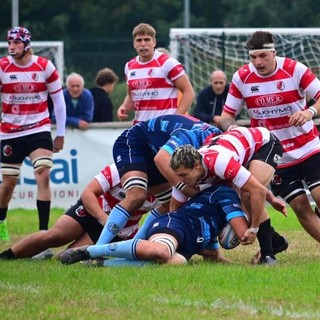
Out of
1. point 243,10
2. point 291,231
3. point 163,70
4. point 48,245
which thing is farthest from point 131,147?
point 243,10

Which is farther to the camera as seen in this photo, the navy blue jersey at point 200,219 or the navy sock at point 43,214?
the navy sock at point 43,214

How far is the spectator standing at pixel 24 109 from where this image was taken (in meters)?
14.2

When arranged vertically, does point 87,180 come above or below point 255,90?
below

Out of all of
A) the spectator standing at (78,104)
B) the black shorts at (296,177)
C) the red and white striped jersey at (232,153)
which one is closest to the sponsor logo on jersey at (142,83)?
the black shorts at (296,177)

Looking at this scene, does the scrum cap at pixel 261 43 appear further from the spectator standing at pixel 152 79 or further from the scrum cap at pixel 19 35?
the scrum cap at pixel 19 35

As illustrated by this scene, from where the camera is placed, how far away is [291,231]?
1489cm

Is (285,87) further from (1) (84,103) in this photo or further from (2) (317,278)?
(1) (84,103)

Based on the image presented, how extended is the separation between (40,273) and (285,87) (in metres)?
2.83

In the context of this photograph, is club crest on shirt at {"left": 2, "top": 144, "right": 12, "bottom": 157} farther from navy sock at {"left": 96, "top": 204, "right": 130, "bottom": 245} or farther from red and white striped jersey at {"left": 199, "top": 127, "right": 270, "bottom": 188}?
red and white striped jersey at {"left": 199, "top": 127, "right": 270, "bottom": 188}

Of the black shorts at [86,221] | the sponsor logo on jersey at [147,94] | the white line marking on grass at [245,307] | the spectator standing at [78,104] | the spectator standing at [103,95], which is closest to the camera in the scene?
the white line marking on grass at [245,307]

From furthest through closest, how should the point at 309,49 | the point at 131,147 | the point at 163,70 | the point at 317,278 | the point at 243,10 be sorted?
the point at 243,10, the point at 309,49, the point at 163,70, the point at 131,147, the point at 317,278

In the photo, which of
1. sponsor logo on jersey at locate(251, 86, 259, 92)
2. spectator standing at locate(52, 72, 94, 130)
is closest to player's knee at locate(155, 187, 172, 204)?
sponsor logo on jersey at locate(251, 86, 259, 92)

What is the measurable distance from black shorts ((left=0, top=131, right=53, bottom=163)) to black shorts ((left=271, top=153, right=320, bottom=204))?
314cm

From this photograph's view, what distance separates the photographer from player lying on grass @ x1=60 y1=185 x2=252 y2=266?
10547 mm
